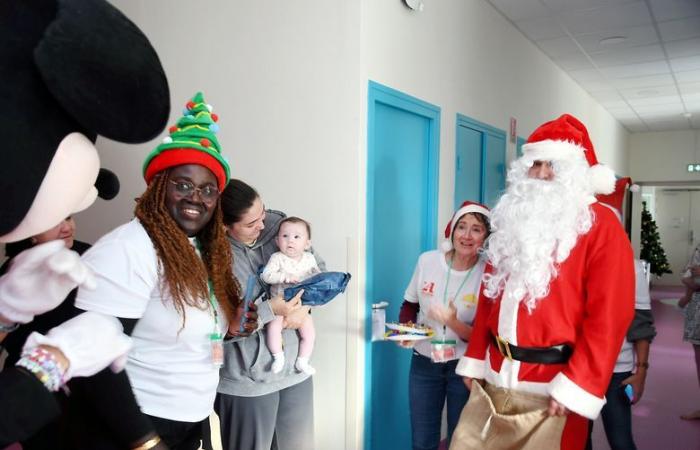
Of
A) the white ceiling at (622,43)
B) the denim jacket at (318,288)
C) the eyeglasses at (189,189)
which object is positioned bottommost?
the denim jacket at (318,288)

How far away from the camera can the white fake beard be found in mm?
1984

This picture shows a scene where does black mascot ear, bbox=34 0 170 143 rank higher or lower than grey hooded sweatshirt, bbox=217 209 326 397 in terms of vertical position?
higher

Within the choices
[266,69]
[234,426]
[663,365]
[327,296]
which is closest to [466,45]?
[266,69]

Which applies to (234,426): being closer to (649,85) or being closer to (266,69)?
(266,69)

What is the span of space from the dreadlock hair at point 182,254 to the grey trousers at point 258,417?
0.65m

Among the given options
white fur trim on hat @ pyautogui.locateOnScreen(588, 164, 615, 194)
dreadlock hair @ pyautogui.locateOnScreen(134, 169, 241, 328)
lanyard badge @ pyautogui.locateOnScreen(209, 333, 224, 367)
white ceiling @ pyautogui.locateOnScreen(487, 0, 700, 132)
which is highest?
white ceiling @ pyautogui.locateOnScreen(487, 0, 700, 132)

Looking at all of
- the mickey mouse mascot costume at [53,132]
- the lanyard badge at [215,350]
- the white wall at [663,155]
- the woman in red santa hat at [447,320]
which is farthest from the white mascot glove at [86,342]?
the white wall at [663,155]

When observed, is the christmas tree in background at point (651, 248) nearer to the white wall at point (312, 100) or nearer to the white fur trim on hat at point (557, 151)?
the white wall at point (312, 100)

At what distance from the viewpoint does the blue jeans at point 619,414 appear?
8.13ft

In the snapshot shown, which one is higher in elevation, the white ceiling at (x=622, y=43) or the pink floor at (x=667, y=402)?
the white ceiling at (x=622, y=43)

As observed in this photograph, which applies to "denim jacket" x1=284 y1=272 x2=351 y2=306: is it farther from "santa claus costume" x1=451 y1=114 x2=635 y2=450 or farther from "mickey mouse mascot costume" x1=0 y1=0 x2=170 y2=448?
"mickey mouse mascot costume" x1=0 y1=0 x2=170 y2=448

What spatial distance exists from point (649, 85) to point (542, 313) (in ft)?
20.7

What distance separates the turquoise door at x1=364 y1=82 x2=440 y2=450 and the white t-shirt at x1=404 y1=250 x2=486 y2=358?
410mm

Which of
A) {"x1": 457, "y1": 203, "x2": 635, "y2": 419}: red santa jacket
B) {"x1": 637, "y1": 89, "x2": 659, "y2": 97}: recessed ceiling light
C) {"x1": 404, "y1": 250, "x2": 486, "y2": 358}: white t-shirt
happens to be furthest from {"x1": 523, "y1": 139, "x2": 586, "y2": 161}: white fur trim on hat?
{"x1": 637, "y1": 89, "x2": 659, "y2": 97}: recessed ceiling light
